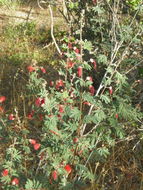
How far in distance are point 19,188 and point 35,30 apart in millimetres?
3863

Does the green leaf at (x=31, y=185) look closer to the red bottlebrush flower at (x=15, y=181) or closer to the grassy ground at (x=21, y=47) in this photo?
the red bottlebrush flower at (x=15, y=181)

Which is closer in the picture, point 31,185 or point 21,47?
point 31,185

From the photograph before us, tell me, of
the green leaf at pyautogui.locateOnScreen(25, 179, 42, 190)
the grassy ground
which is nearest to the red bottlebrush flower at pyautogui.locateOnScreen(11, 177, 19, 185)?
the green leaf at pyautogui.locateOnScreen(25, 179, 42, 190)

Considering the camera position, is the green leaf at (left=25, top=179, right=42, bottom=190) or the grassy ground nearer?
the green leaf at (left=25, top=179, right=42, bottom=190)

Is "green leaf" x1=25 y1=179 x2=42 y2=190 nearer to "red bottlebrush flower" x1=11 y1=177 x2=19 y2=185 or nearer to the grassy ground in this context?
"red bottlebrush flower" x1=11 y1=177 x2=19 y2=185

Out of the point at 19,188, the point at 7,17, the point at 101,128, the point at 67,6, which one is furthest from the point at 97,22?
the point at 7,17

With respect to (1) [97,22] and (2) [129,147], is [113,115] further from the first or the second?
Answer: (1) [97,22]

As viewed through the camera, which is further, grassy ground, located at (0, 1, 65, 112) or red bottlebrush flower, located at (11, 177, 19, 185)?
grassy ground, located at (0, 1, 65, 112)

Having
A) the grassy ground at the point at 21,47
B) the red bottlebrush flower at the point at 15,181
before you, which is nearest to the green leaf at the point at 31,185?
the red bottlebrush flower at the point at 15,181

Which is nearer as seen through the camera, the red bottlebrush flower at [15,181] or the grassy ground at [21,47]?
the red bottlebrush flower at [15,181]

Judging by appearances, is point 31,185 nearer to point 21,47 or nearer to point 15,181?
point 15,181

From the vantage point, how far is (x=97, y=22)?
3670 mm

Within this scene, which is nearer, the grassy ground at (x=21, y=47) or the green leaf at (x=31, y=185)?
the green leaf at (x=31, y=185)

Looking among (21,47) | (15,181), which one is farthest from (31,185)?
(21,47)
